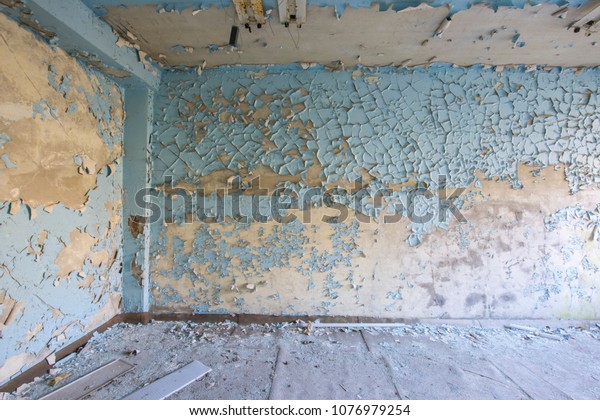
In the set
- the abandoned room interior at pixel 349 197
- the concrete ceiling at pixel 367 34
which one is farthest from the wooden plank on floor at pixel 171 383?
the concrete ceiling at pixel 367 34

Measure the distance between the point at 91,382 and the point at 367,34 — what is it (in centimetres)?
269

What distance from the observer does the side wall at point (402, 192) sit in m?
2.65

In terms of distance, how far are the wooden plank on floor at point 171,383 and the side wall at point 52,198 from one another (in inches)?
27.4

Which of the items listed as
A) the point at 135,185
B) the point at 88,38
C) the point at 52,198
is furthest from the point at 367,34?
the point at 52,198

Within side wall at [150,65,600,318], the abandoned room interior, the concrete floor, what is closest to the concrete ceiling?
the abandoned room interior

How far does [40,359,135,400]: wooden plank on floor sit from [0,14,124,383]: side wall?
0.28 meters

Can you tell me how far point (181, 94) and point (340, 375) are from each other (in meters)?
2.42

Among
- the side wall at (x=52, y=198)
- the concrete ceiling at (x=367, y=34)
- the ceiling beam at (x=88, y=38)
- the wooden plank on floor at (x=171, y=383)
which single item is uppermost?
the concrete ceiling at (x=367, y=34)

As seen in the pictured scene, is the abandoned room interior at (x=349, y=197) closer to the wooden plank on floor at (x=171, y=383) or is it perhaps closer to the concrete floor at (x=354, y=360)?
the concrete floor at (x=354, y=360)

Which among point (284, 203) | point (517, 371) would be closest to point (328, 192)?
point (284, 203)

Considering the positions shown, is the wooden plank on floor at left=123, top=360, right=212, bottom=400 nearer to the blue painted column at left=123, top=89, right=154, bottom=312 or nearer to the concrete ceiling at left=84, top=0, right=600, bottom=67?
the blue painted column at left=123, top=89, right=154, bottom=312

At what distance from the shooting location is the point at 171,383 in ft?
6.05

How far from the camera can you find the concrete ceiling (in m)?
1.88

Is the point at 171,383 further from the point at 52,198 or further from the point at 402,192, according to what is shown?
the point at 402,192
